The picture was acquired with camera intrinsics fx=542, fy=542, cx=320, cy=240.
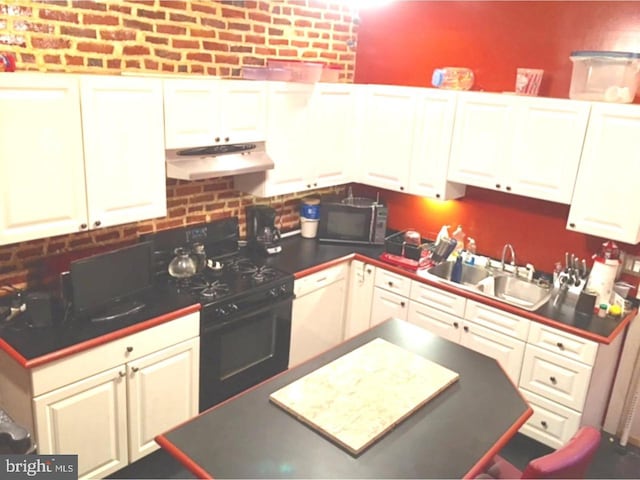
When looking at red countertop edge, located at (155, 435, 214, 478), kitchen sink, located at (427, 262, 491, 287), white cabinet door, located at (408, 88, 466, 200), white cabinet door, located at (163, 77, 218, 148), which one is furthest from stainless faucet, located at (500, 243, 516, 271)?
red countertop edge, located at (155, 435, 214, 478)

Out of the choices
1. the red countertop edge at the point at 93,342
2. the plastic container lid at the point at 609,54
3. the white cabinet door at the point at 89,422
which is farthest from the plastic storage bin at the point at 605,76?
the white cabinet door at the point at 89,422

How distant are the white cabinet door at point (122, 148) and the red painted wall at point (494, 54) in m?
2.12

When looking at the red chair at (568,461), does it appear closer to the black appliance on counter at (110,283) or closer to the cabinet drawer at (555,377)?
the cabinet drawer at (555,377)

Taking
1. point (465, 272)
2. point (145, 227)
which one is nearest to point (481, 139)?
point (465, 272)

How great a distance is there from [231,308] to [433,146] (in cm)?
185

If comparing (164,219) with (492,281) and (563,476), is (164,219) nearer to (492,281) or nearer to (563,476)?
(492,281)

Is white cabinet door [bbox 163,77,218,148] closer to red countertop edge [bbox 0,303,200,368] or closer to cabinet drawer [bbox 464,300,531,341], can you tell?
red countertop edge [bbox 0,303,200,368]

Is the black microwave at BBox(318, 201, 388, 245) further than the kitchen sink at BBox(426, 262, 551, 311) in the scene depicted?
Yes

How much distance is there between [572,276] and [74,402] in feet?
10.0

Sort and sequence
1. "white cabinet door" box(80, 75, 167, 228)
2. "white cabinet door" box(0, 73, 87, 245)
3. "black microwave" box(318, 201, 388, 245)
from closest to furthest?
"white cabinet door" box(0, 73, 87, 245) → "white cabinet door" box(80, 75, 167, 228) → "black microwave" box(318, 201, 388, 245)

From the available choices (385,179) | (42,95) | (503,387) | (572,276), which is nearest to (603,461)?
(572,276)

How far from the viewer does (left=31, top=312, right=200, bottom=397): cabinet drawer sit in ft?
8.15

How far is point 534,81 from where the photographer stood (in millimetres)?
3465

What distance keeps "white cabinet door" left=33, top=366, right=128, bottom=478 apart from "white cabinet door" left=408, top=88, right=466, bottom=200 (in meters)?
2.42
